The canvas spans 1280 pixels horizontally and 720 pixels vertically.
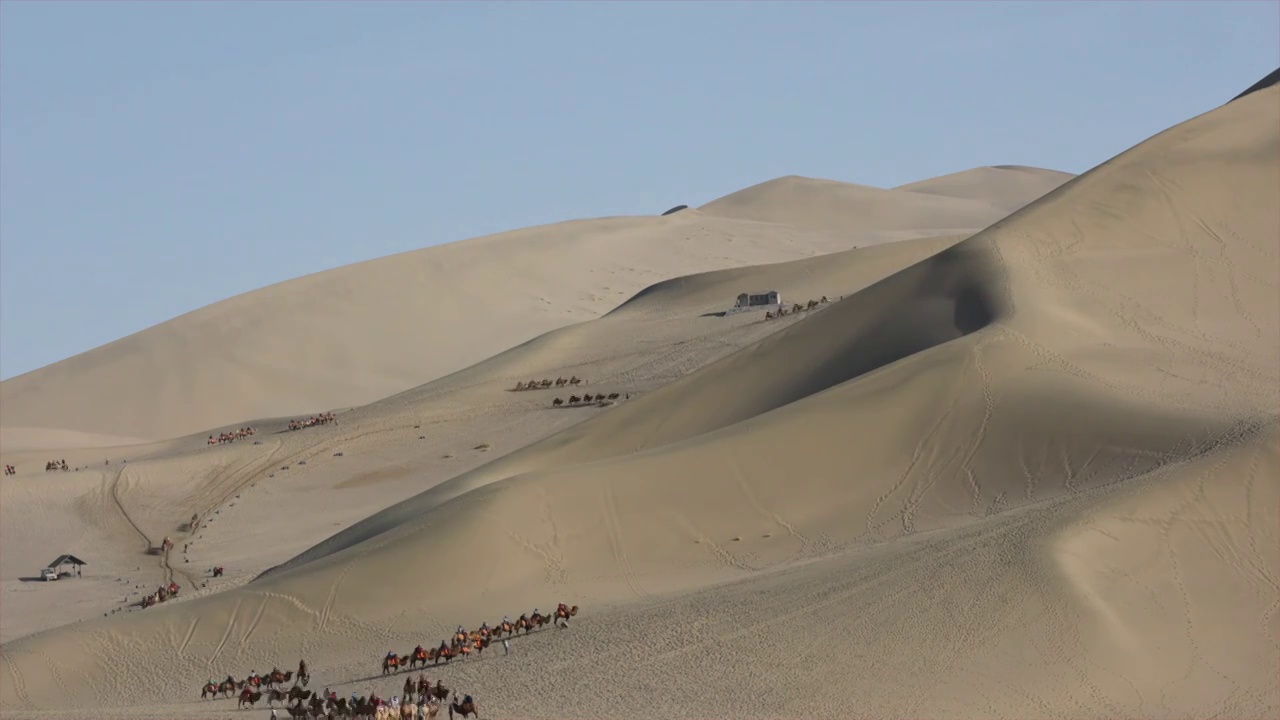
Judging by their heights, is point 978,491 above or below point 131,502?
below

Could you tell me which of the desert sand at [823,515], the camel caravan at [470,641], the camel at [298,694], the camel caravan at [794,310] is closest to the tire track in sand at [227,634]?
the desert sand at [823,515]

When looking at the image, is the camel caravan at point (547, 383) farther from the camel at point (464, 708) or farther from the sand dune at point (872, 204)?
the sand dune at point (872, 204)

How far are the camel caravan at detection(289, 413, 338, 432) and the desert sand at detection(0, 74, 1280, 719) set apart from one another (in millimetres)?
1296

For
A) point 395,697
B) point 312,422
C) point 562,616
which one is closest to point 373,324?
point 312,422

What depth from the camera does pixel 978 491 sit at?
33.1 m

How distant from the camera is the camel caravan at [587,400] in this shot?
5653 cm

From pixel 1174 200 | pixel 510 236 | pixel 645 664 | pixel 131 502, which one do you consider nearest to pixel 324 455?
pixel 131 502

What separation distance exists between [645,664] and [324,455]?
31462 mm

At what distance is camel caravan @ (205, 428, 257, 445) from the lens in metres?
62.1

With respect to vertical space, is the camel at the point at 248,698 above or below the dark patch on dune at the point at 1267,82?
below

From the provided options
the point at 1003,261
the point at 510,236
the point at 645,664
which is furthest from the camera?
the point at 510,236

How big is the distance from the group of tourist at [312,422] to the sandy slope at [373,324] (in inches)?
793

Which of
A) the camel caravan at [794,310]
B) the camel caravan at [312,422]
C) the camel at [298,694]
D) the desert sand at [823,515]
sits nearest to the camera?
the desert sand at [823,515]

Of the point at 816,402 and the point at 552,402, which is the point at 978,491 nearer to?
the point at 816,402
